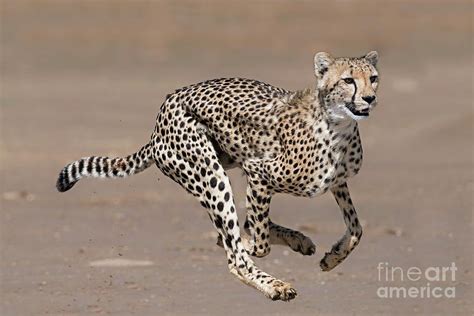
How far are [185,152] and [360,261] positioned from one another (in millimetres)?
4628

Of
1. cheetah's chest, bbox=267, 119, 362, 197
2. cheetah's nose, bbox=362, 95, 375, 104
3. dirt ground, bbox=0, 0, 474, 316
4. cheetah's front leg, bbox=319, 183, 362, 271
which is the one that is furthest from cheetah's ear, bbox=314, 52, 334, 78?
dirt ground, bbox=0, 0, 474, 316

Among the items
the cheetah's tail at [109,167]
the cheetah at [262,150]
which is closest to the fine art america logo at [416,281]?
the cheetah at [262,150]

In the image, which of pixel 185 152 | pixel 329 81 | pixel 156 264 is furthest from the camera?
pixel 156 264

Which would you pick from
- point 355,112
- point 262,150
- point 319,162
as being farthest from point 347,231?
point 355,112

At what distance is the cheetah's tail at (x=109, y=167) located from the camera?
9.75m

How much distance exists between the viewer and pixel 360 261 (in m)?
13.6

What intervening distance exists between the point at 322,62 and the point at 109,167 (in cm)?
178

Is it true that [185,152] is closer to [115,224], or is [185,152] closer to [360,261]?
[360,261]

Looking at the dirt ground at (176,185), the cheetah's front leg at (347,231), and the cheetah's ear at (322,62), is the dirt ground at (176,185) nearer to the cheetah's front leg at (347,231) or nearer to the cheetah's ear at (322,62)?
the cheetah's front leg at (347,231)

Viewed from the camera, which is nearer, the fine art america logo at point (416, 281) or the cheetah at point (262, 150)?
the cheetah at point (262, 150)

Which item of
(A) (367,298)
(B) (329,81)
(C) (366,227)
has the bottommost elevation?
(C) (366,227)

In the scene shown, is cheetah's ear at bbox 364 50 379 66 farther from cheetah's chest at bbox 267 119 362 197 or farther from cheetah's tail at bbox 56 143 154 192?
cheetah's tail at bbox 56 143 154 192

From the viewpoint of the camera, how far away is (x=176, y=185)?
1802 centimetres

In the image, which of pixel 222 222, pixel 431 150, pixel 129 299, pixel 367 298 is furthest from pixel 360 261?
pixel 431 150
